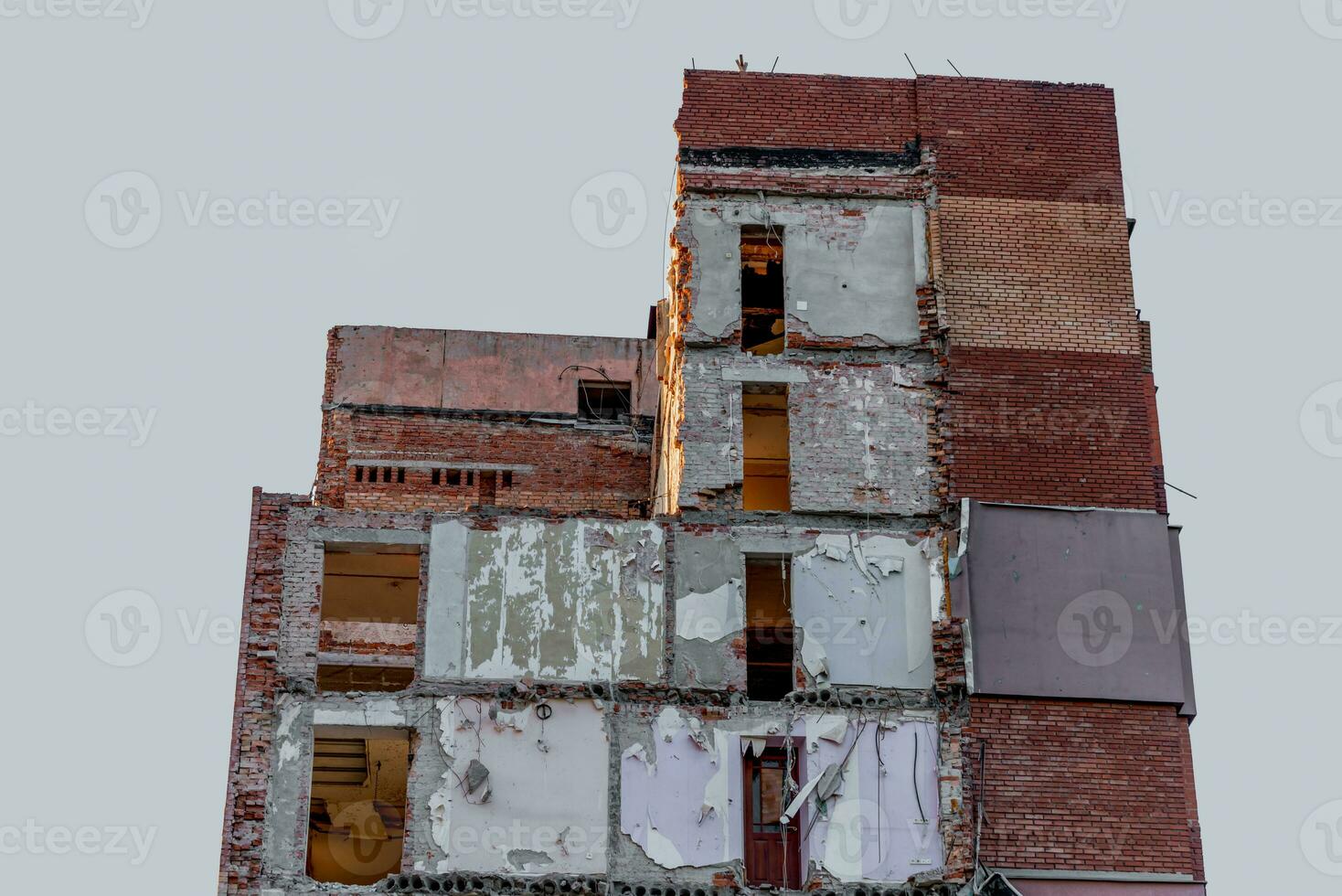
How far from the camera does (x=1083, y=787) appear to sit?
22.3 meters

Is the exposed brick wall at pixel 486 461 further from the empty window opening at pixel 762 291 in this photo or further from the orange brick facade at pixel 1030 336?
the orange brick facade at pixel 1030 336

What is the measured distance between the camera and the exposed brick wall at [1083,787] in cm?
2195

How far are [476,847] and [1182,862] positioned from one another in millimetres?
7629

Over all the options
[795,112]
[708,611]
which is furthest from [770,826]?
[795,112]

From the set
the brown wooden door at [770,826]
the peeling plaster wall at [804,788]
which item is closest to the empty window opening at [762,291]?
the peeling plaster wall at [804,788]

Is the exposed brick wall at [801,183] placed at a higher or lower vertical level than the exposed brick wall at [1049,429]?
higher

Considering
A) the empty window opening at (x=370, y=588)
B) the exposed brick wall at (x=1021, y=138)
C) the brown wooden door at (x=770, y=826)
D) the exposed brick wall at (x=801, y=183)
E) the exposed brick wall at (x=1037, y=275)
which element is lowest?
the brown wooden door at (x=770, y=826)

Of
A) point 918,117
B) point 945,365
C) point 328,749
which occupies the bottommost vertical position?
point 328,749

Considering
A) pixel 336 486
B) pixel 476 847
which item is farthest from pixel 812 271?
pixel 336 486

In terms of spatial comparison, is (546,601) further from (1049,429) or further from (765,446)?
(1049,429)

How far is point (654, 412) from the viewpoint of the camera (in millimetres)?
32656

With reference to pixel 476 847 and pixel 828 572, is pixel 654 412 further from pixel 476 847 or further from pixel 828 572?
pixel 476 847

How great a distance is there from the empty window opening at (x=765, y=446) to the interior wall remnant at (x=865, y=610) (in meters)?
1.52

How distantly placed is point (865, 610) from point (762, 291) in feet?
17.1
